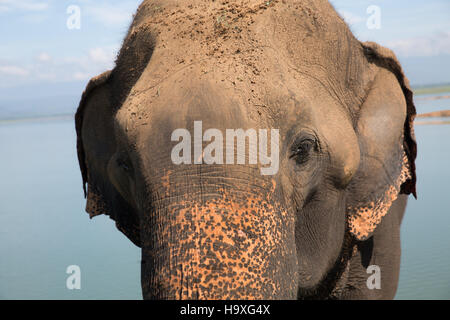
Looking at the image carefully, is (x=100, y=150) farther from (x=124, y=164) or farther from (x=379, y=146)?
(x=379, y=146)

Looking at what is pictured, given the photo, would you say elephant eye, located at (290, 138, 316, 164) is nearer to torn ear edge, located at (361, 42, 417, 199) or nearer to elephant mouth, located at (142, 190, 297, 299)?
elephant mouth, located at (142, 190, 297, 299)

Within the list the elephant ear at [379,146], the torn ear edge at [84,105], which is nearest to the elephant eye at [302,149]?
the elephant ear at [379,146]

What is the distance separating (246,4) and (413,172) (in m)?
1.06

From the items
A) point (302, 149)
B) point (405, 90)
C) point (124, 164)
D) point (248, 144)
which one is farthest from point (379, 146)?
point (124, 164)

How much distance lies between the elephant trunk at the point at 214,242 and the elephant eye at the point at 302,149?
229mm

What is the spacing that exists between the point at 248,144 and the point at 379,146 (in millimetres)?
864

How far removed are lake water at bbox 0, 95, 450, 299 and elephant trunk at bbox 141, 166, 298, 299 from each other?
12.1 ft

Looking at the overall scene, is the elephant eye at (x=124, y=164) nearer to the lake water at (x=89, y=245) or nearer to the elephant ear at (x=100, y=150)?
the elephant ear at (x=100, y=150)

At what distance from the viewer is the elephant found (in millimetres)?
1551

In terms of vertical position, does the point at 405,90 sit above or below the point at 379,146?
above

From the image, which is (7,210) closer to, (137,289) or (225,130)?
(137,289)

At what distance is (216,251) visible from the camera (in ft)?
4.90

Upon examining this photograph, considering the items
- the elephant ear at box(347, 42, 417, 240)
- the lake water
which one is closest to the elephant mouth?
the elephant ear at box(347, 42, 417, 240)
